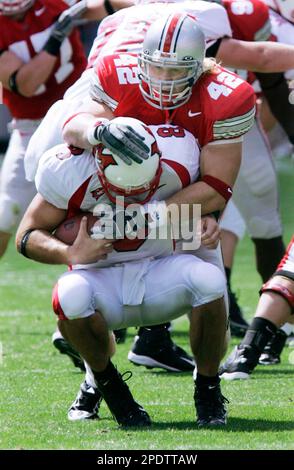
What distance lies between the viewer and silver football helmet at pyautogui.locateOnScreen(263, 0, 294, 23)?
238 inches

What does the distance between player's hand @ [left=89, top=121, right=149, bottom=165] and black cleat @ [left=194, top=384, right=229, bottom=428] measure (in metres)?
0.77

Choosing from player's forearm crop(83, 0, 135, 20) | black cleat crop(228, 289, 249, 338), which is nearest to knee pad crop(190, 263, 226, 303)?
black cleat crop(228, 289, 249, 338)

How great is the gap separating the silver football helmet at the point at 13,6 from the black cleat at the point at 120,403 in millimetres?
2804

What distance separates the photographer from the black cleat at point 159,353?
15.8ft

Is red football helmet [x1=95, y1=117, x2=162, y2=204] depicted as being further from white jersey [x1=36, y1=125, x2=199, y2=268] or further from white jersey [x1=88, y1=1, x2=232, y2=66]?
white jersey [x1=88, y1=1, x2=232, y2=66]

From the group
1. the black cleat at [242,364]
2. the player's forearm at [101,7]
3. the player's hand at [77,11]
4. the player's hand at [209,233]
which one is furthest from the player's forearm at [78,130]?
the player's hand at [77,11]

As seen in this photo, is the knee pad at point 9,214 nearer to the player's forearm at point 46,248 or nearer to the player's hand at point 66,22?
the player's hand at point 66,22

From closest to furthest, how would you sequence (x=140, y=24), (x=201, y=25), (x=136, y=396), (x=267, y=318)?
(x=136, y=396), (x=267, y=318), (x=140, y=24), (x=201, y=25)

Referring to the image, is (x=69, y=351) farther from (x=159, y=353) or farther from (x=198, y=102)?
(x=198, y=102)

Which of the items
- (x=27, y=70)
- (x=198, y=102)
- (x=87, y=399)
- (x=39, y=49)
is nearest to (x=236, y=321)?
(x=27, y=70)

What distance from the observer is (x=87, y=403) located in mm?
3957

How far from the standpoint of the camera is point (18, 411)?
404 cm

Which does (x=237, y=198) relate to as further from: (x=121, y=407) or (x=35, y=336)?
(x=121, y=407)

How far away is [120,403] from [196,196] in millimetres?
695
